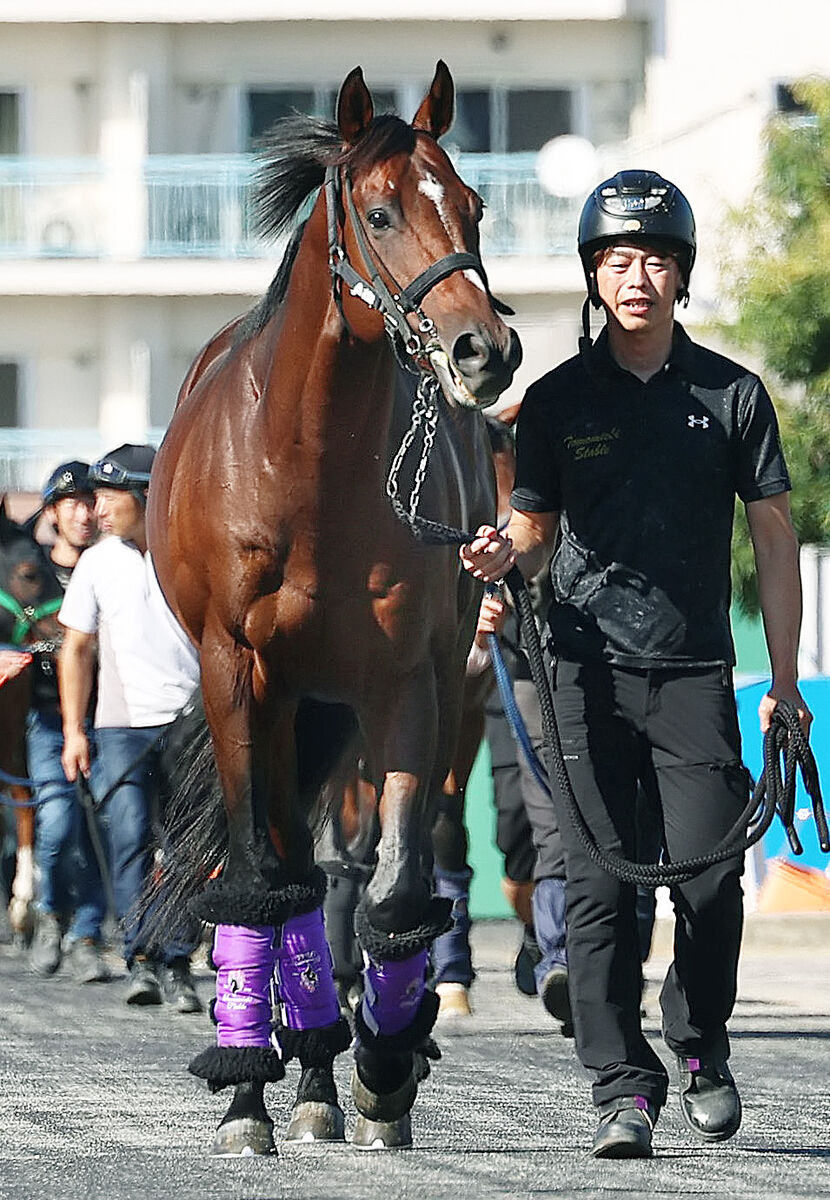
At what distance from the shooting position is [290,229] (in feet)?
23.0

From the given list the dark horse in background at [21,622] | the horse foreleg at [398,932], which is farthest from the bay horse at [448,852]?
the horse foreleg at [398,932]

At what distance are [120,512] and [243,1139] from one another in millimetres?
4861

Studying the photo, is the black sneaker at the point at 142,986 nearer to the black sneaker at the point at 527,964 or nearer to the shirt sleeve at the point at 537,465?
the black sneaker at the point at 527,964

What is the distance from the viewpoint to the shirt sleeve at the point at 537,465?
6523 mm

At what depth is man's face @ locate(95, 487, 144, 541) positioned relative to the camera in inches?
426

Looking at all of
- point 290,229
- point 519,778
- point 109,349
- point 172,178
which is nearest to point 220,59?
point 172,178

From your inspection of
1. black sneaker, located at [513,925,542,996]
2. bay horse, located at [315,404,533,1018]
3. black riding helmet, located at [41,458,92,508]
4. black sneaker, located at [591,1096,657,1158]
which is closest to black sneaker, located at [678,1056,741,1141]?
black sneaker, located at [591,1096,657,1158]

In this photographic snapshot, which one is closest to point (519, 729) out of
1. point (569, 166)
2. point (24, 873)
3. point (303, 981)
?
point (303, 981)

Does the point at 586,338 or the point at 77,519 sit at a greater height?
the point at 586,338

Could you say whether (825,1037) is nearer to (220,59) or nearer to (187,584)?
(187,584)

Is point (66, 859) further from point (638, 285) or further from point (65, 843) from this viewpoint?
point (638, 285)

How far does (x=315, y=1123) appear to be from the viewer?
6.70 meters

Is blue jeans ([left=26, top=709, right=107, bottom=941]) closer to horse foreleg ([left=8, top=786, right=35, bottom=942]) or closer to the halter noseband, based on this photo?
horse foreleg ([left=8, top=786, right=35, bottom=942])

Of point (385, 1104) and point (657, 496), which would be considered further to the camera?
point (385, 1104)
